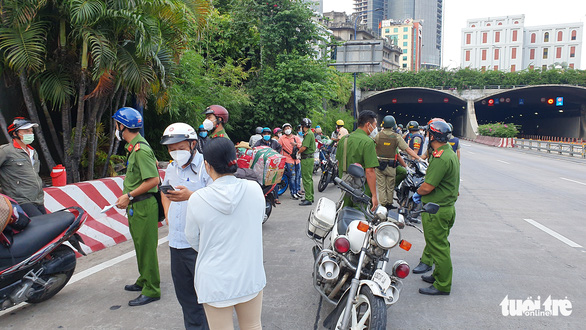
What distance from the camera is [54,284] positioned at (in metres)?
4.50

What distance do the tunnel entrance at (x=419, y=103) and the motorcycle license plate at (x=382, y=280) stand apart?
54055 mm

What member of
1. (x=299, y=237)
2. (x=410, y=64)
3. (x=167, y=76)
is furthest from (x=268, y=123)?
(x=410, y=64)

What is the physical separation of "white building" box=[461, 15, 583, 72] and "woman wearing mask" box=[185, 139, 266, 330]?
117m

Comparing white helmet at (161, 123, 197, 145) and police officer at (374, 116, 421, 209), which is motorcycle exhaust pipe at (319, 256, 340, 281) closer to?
white helmet at (161, 123, 197, 145)

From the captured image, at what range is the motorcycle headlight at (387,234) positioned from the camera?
3416 millimetres

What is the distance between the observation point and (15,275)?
4.07 m

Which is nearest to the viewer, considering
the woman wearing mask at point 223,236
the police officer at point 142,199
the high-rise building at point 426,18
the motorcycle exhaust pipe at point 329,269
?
the woman wearing mask at point 223,236

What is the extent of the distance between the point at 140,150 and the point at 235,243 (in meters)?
2.14

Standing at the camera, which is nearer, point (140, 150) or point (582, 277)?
point (140, 150)

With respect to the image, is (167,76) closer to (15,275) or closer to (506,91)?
(15,275)

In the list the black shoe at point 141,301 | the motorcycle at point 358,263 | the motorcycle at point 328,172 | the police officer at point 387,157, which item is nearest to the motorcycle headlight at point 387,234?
the motorcycle at point 358,263

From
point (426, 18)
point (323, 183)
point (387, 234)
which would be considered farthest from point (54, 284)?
point (426, 18)

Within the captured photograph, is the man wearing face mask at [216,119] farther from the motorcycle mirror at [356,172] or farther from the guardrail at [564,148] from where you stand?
the guardrail at [564,148]

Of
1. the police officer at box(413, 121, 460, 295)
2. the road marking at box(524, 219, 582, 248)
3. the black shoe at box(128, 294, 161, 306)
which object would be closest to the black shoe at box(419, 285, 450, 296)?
the police officer at box(413, 121, 460, 295)
